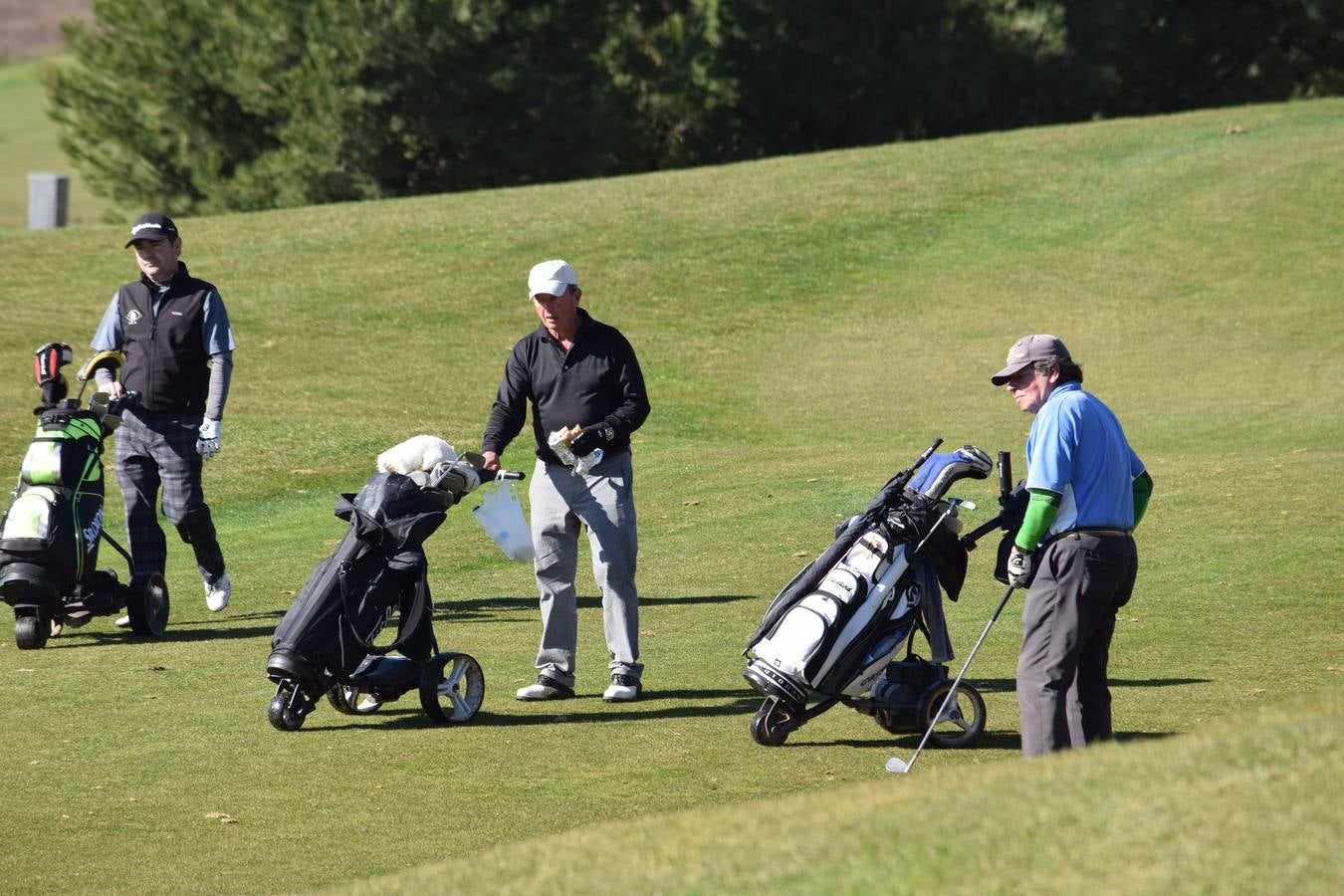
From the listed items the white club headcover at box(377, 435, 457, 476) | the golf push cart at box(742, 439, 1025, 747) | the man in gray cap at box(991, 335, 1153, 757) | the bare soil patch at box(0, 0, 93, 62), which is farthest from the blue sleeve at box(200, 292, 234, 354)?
the bare soil patch at box(0, 0, 93, 62)

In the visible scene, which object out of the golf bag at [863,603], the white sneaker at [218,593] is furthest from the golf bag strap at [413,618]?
the white sneaker at [218,593]

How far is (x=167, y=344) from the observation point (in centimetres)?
1128

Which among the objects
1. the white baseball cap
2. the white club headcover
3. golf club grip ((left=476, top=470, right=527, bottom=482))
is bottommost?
golf club grip ((left=476, top=470, right=527, bottom=482))

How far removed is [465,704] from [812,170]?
2447 centimetres

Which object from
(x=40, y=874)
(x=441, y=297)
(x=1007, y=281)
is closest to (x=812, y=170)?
(x=1007, y=281)

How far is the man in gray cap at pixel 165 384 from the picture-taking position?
11242 mm

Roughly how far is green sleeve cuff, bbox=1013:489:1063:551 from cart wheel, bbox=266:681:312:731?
139 inches

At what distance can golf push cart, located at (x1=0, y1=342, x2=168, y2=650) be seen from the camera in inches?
413

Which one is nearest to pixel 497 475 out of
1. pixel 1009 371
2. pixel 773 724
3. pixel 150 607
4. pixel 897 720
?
pixel 773 724

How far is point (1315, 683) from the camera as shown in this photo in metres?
8.96

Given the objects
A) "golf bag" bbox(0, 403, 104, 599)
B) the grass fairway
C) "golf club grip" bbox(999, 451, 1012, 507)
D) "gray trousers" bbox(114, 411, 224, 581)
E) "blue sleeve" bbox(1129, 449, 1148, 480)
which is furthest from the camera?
"gray trousers" bbox(114, 411, 224, 581)

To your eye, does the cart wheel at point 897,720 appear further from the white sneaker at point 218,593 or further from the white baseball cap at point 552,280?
the white sneaker at point 218,593

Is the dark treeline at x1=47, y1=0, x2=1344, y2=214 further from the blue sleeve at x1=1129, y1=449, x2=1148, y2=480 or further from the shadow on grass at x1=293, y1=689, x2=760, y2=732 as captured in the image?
the blue sleeve at x1=1129, y1=449, x2=1148, y2=480

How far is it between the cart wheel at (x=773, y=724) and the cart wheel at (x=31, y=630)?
4770 mm
